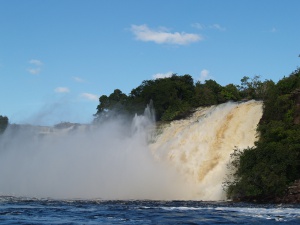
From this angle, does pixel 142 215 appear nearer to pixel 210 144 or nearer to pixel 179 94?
pixel 210 144

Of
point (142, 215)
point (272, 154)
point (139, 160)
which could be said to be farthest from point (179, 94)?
point (142, 215)

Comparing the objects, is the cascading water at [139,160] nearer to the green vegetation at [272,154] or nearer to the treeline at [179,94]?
the green vegetation at [272,154]

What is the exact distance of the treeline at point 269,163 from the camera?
30203mm

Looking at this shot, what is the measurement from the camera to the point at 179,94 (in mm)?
66062

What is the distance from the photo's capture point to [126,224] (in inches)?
750

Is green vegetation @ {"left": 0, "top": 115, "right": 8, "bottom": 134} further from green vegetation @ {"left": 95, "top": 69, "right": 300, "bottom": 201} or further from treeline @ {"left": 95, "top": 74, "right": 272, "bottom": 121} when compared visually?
green vegetation @ {"left": 95, "top": 69, "right": 300, "bottom": 201}

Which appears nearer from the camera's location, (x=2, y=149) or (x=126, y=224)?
(x=126, y=224)

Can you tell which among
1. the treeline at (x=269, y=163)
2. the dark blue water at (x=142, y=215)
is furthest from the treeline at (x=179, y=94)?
the dark blue water at (x=142, y=215)

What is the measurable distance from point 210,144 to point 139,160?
645 cm

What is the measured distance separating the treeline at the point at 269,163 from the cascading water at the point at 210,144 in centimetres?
120

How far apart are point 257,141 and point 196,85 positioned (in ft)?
123

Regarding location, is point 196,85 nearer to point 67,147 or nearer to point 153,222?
point 67,147

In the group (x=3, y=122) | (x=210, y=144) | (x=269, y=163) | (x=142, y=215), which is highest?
(x=3, y=122)

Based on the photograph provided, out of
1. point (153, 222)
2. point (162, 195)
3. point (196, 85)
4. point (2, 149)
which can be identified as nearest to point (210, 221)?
point (153, 222)
